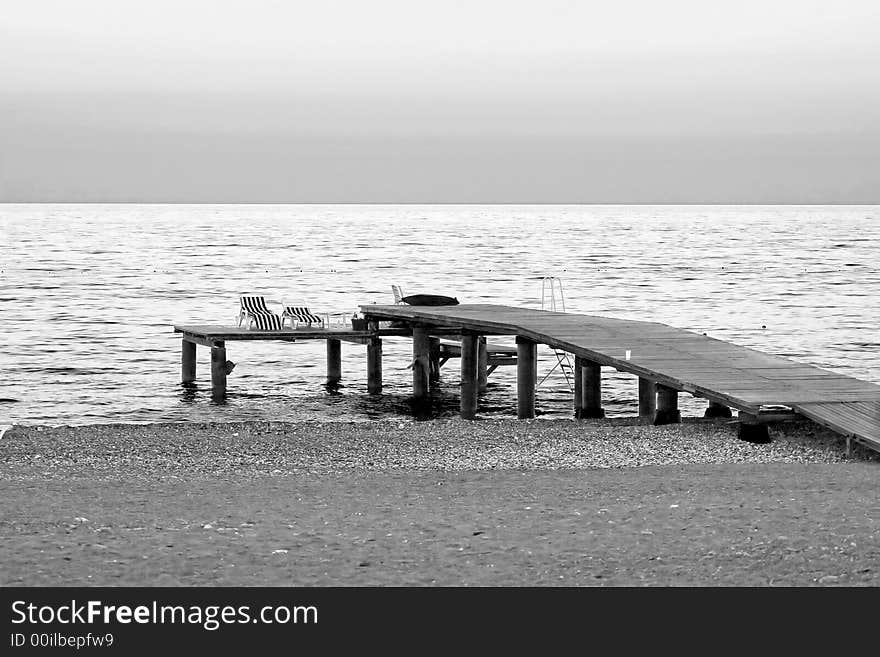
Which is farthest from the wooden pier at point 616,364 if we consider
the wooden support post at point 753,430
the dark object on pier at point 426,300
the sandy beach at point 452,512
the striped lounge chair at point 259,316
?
the sandy beach at point 452,512

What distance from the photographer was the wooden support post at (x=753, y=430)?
645 inches

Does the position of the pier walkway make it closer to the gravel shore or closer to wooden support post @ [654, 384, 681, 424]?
wooden support post @ [654, 384, 681, 424]

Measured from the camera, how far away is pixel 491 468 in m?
14.8

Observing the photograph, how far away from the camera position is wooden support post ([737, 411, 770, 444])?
53.8 feet

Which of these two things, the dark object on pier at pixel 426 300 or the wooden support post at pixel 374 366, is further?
the wooden support post at pixel 374 366

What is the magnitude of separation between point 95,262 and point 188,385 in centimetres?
7440

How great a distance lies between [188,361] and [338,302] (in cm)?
3289

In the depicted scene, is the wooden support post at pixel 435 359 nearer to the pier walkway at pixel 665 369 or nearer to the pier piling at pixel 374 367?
the pier piling at pixel 374 367

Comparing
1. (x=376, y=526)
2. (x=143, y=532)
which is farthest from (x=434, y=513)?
(x=143, y=532)

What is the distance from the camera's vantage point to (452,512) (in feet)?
36.0

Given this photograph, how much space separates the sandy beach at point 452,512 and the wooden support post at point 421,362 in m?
12.4

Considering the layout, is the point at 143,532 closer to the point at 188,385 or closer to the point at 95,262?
the point at 188,385

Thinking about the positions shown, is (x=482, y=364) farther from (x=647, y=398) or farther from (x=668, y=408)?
(x=668, y=408)

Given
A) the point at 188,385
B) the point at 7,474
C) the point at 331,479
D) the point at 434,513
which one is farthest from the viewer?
the point at 188,385
